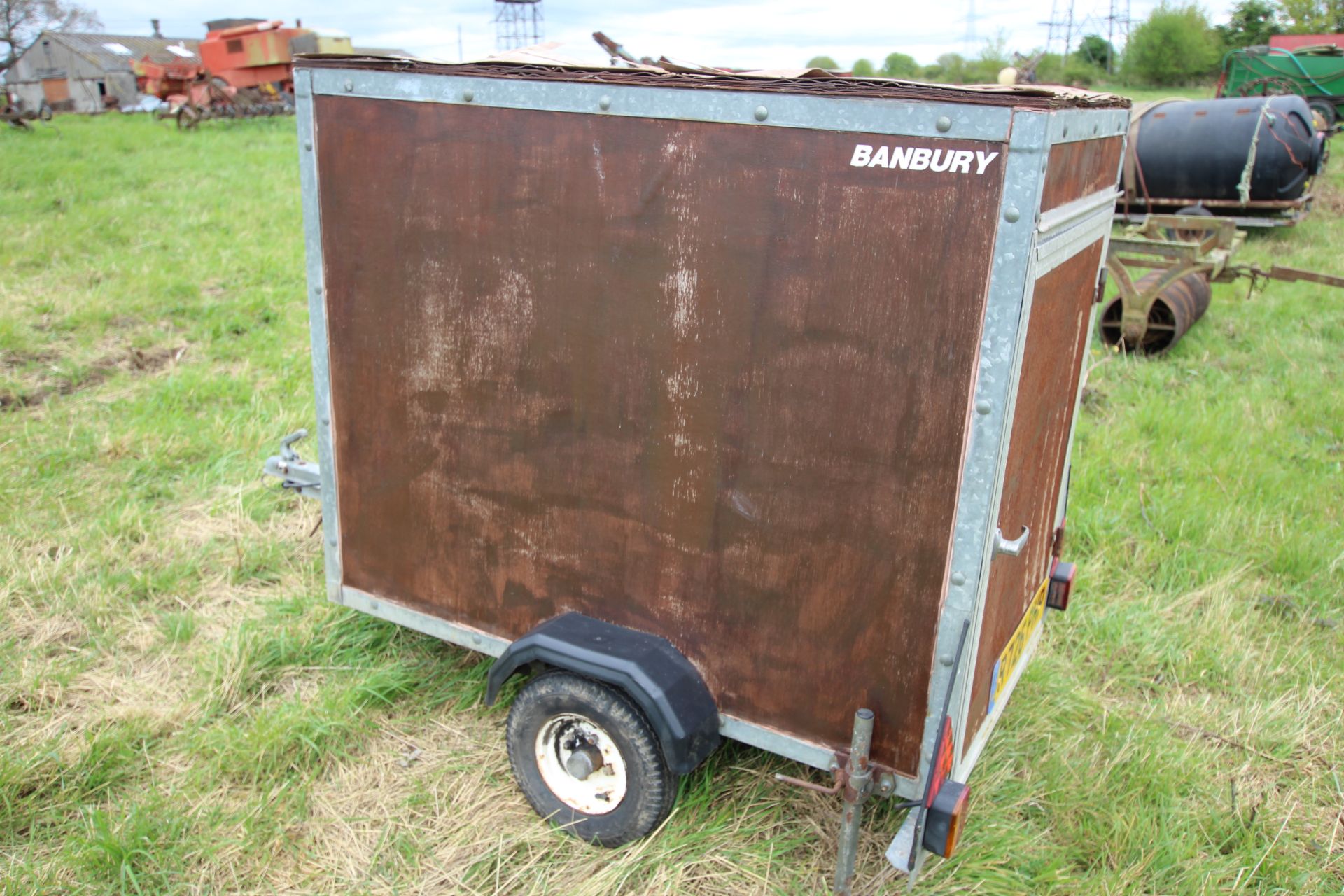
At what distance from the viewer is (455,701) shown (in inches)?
137

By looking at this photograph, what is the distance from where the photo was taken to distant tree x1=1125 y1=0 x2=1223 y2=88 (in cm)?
4719

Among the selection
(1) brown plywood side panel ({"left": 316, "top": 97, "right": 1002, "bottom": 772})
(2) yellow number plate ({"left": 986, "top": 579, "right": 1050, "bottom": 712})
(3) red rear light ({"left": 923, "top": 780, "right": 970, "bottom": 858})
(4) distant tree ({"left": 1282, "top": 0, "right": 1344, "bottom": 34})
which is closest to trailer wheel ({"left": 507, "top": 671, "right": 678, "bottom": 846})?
(1) brown plywood side panel ({"left": 316, "top": 97, "right": 1002, "bottom": 772})

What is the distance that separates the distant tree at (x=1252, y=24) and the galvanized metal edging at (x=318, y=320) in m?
43.1

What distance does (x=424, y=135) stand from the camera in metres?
2.69

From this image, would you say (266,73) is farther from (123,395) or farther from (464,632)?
(464,632)

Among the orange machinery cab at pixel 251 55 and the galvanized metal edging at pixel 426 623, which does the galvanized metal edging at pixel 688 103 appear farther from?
the orange machinery cab at pixel 251 55

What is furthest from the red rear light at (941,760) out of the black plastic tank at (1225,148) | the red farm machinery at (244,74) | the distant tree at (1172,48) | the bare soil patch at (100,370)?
the distant tree at (1172,48)

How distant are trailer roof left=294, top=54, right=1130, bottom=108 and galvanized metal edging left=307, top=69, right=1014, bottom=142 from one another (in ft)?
0.04

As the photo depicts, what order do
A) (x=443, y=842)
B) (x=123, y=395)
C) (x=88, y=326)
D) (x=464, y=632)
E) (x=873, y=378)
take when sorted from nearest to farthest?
(x=873, y=378)
(x=443, y=842)
(x=464, y=632)
(x=123, y=395)
(x=88, y=326)

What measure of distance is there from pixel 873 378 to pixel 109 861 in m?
2.48

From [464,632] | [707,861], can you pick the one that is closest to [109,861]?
[464,632]

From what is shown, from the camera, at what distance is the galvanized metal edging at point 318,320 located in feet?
9.52

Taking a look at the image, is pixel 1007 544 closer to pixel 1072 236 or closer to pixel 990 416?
pixel 990 416

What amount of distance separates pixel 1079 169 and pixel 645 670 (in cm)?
167
